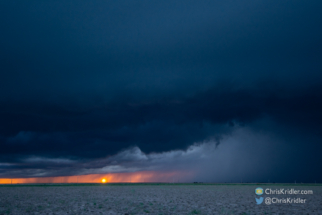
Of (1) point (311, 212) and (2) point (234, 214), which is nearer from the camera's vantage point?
(2) point (234, 214)

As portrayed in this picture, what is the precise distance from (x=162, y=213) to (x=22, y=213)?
14856mm

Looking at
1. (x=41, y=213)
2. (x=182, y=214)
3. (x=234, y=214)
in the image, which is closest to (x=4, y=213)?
(x=41, y=213)

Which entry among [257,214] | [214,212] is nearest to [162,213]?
[214,212]

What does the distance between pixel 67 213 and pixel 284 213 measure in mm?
23570

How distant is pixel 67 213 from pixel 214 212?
52.4 feet

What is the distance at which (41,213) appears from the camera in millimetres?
25969

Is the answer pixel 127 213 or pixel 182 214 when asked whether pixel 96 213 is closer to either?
pixel 127 213

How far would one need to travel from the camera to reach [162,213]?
1042 inches

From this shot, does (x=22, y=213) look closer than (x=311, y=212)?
Yes

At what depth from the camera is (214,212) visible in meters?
27.0

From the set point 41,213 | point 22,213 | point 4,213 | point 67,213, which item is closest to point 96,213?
point 67,213

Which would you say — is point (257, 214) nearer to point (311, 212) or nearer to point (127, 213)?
point (311, 212)

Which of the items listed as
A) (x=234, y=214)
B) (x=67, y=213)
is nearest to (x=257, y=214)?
(x=234, y=214)

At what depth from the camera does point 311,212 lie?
90.0 feet
